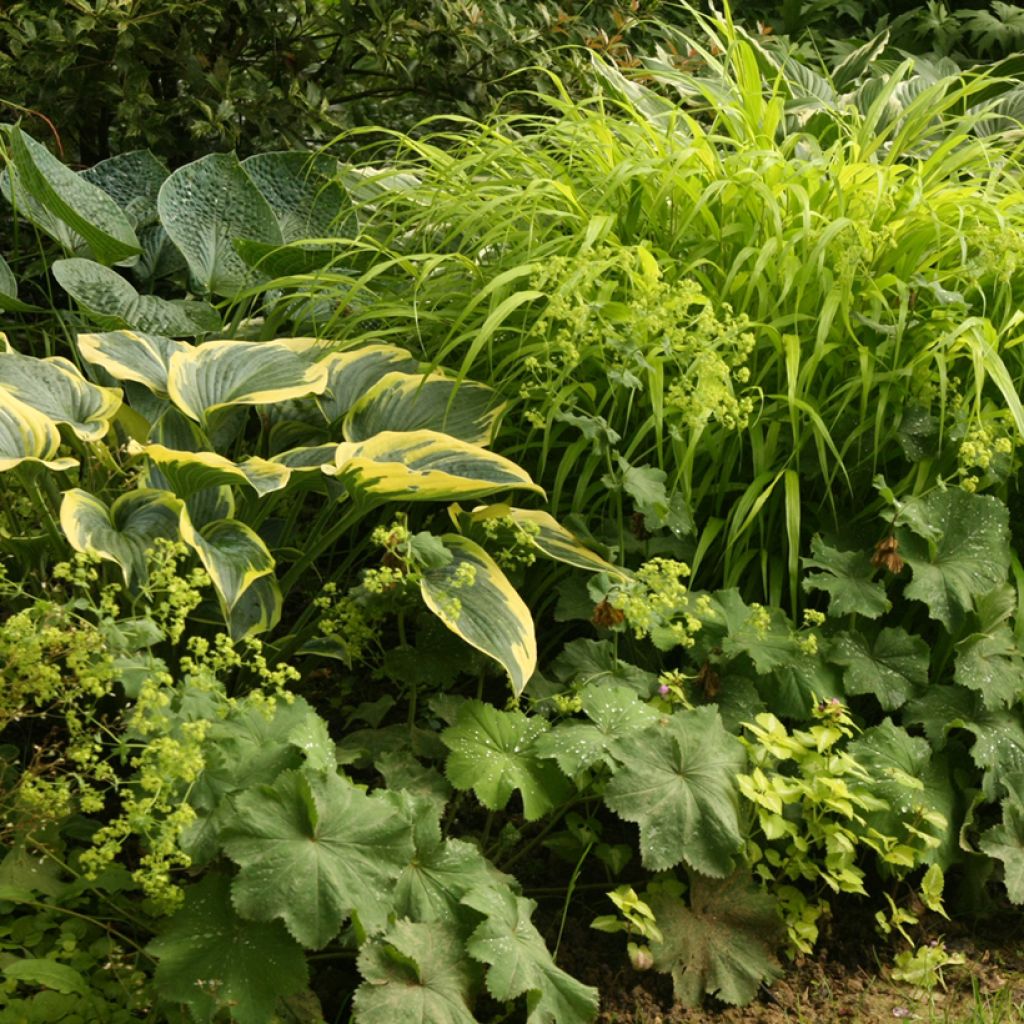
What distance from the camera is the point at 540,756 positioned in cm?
210

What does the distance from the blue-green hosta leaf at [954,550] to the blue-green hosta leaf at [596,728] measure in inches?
23.9

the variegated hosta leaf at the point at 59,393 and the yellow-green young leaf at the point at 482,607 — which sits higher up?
the variegated hosta leaf at the point at 59,393

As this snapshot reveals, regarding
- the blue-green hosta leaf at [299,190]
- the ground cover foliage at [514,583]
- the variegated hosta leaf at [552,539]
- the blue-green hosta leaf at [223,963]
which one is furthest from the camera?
the blue-green hosta leaf at [299,190]

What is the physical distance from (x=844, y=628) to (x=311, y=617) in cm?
106

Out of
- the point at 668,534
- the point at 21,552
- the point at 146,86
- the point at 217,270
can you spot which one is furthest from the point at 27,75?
the point at 668,534

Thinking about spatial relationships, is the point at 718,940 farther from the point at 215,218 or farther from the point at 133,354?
the point at 215,218

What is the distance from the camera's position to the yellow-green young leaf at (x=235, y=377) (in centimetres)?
231

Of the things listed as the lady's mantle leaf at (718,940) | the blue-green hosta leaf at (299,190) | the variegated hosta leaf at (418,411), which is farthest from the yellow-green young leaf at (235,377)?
the lady's mantle leaf at (718,940)

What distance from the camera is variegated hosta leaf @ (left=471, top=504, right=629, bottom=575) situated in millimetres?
2334

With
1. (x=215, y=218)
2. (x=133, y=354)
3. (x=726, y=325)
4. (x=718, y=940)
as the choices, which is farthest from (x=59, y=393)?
(x=718, y=940)

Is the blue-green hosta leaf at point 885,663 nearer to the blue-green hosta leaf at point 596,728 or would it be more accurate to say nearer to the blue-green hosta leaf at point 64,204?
the blue-green hosta leaf at point 596,728

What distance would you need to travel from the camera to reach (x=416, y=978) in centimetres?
184

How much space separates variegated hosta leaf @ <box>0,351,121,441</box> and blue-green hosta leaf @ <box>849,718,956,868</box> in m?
1.46

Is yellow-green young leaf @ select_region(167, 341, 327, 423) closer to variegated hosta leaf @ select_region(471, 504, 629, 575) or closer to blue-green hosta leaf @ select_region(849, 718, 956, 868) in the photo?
variegated hosta leaf @ select_region(471, 504, 629, 575)
